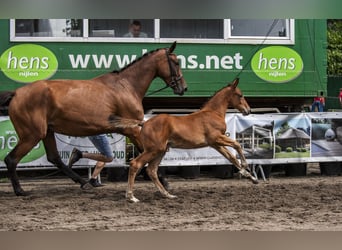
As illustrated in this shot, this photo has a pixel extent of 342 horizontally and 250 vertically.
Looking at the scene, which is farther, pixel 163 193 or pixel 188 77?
pixel 188 77

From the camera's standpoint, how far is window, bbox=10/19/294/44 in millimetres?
10727

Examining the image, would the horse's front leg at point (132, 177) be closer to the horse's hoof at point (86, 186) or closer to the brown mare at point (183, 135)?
the brown mare at point (183, 135)

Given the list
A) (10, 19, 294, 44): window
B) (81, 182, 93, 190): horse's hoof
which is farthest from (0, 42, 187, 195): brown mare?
(10, 19, 294, 44): window

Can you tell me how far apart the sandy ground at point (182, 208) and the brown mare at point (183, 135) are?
46 centimetres

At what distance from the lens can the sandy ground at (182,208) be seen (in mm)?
6207

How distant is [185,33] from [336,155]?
12.6 ft

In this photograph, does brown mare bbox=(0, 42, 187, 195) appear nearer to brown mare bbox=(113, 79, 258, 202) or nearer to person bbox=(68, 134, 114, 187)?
brown mare bbox=(113, 79, 258, 202)

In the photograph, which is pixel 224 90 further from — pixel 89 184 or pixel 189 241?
pixel 189 241

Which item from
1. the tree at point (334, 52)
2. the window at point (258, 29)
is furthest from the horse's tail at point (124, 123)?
the tree at point (334, 52)

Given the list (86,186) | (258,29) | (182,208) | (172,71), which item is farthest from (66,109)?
(258,29)

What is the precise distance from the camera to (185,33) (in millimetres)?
11023

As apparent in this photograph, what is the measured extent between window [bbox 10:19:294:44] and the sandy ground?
9.16ft

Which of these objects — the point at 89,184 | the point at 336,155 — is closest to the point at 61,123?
the point at 89,184
